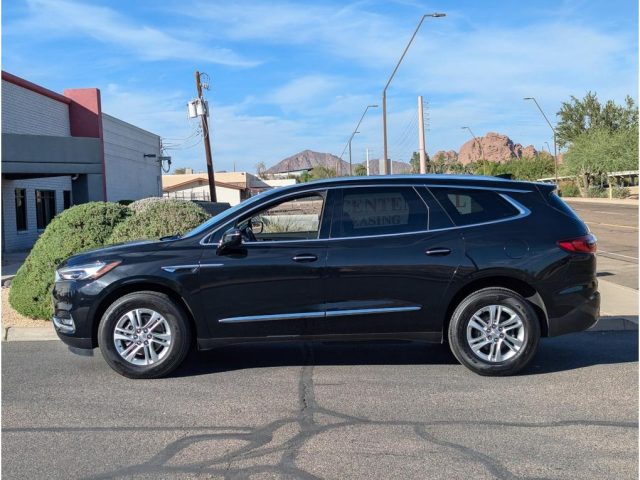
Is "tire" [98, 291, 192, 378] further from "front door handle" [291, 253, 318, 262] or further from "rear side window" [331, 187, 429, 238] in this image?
"rear side window" [331, 187, 429, 238]

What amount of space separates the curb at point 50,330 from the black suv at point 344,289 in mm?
2206

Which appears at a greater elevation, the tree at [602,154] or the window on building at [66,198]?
the tree at [602,154]

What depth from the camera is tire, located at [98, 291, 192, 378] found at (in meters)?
6.38

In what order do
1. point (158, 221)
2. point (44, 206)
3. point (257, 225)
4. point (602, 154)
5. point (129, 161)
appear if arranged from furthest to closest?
point (602, 154) → point (129, 161) → point (44, 206) → point (158, 221) → point (257, 225)

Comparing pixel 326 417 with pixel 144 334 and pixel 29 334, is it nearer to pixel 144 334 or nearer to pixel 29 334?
pixel 144 334

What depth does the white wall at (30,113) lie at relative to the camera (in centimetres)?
2241

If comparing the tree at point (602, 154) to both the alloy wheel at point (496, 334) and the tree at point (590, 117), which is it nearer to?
the tree at point (590, 117)

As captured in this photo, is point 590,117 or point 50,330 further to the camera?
point 590,117

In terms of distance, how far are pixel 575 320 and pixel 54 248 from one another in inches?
268

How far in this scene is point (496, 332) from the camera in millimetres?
6438

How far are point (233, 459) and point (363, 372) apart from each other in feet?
7.91

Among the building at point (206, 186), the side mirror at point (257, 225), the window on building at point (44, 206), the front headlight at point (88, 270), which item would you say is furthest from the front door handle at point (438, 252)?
the building at point (206, 186)

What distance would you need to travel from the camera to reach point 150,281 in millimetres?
6395

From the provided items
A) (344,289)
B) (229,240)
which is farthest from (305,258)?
Answer: (229,240)
